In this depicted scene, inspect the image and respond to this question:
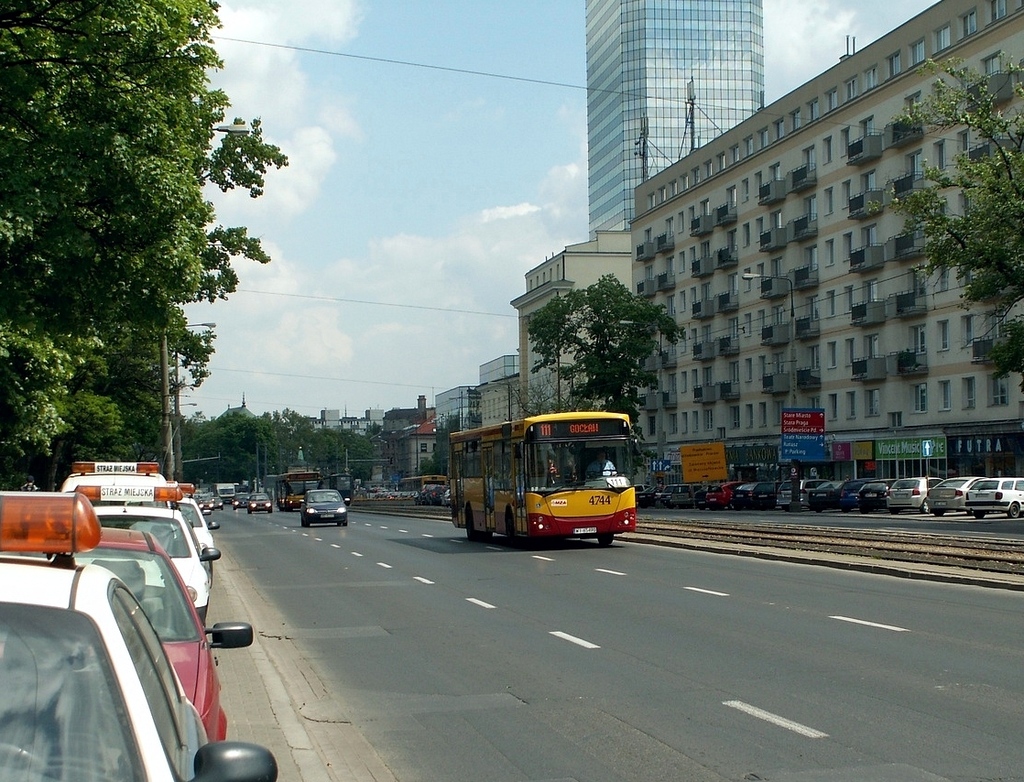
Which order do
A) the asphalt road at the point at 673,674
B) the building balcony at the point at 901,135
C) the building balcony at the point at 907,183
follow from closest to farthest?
the asphalt road at the point at 673,674
the building balcony at the point at 901,135
the building balcony at the point at 907,183

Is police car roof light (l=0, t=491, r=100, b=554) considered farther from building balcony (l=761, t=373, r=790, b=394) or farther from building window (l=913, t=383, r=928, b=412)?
building balcony (l=761, t=373, r=790, b=394)

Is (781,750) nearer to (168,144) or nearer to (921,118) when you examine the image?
(168,144)

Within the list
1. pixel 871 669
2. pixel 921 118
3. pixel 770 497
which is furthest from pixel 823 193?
pixel 871 669

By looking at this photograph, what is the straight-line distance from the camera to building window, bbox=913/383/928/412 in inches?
2356

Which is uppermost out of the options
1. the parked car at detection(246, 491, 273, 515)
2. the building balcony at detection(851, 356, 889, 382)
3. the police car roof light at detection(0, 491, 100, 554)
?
the building balcony at detection(851, 356, 889, 382)

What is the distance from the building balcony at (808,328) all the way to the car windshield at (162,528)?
6051 cm

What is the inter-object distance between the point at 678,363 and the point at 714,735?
265 ft

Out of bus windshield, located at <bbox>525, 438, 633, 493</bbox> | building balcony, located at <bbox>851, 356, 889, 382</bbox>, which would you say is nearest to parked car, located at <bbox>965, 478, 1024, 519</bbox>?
building balcony, located at <bbox>851, 356, 889, 382</bbox>

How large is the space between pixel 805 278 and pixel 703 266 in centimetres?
1352

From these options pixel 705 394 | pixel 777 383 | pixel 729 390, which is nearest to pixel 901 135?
pixel 777 383

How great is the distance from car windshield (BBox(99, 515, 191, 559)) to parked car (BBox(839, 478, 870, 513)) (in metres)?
44.1

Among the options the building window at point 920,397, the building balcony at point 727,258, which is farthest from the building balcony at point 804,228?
the building window at point 920,397

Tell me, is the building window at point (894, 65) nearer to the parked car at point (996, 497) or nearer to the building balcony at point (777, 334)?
the building balcony at point (777, 334)

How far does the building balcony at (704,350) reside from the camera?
8158cm
